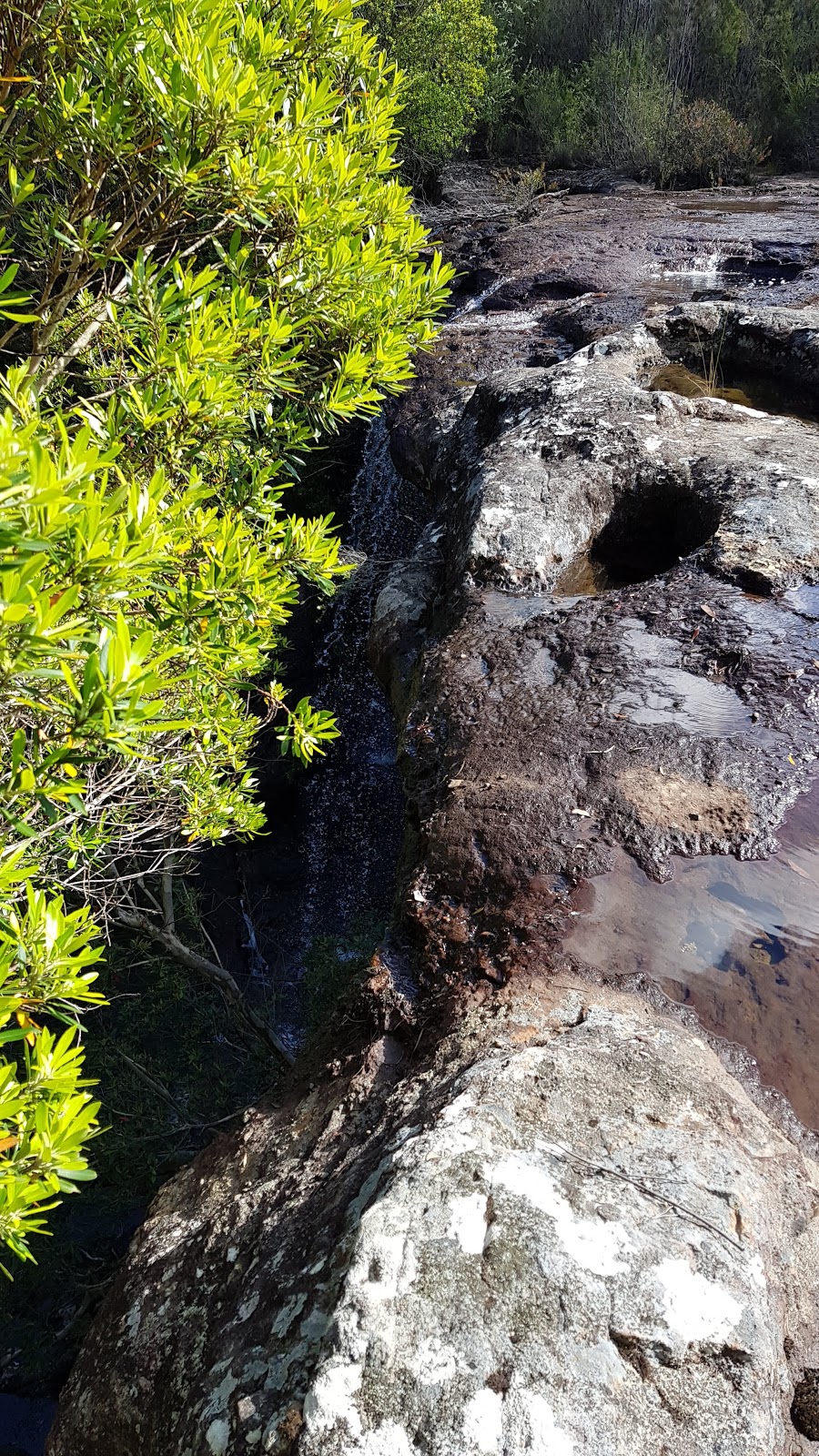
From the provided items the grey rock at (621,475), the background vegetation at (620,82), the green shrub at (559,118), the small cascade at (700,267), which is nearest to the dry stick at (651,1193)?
the grey rock at (621,475)

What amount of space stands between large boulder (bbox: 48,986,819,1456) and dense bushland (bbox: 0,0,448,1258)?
23.3 inches

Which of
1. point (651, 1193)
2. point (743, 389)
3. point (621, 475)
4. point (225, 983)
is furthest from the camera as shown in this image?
point (743, 389)

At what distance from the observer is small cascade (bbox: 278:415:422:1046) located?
23.3ft

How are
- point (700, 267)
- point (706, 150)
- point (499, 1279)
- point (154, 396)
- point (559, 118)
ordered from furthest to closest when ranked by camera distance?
point (559, 118), point (706, 150), point (700, 267), point (154, 396), point (499, 1279)

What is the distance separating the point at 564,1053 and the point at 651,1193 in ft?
1.46

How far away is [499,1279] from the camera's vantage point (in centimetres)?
166

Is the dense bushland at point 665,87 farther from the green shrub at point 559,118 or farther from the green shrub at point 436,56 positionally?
the green shrub at point 436,56

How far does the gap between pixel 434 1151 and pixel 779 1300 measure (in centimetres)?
81

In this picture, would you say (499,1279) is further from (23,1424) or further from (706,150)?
(706,150)

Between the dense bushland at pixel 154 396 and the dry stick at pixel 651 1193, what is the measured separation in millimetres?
1075

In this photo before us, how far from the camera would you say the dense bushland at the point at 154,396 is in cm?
141

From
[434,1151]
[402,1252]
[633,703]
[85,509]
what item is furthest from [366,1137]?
[633,703]

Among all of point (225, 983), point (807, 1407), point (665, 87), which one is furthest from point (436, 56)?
point (807, 1407)

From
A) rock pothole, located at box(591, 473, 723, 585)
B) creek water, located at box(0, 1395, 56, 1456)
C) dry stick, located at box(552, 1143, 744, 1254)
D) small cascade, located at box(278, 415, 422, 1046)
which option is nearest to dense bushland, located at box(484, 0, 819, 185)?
small cascade, located at box(278, 415, 422, 1046)
